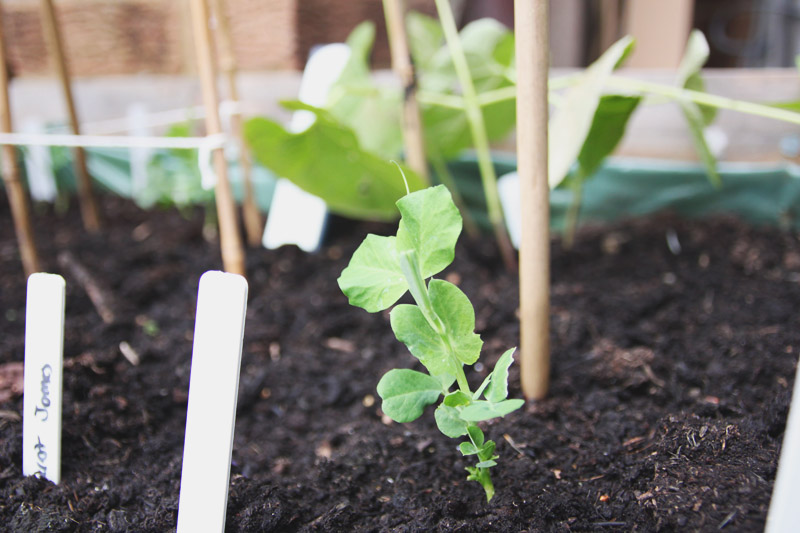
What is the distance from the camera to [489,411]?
47 cm

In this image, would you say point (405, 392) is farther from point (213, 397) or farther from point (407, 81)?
point (407, 81)

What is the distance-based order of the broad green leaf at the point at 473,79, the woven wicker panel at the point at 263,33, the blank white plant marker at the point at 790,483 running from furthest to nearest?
1. the woven wicker panel at the point at 263,33
2. the broad green leaf at the point at 473,79
3. the blank white plant marker at the point at 790,483

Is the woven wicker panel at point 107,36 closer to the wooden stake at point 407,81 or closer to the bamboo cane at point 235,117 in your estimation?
the bamboo cane at point 235,117

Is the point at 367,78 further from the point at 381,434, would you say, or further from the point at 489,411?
the point at 489,411

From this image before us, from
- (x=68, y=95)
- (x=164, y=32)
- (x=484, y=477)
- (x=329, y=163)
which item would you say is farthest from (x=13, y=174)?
(x=164, y=32)

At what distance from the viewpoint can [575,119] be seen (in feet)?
2.40

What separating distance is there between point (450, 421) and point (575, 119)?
413 millimetres

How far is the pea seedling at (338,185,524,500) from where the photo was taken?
49 cm

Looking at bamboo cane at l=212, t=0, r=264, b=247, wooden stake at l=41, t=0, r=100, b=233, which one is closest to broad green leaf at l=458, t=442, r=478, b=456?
bamboo cane at l=212, t=0, r=264, b=247

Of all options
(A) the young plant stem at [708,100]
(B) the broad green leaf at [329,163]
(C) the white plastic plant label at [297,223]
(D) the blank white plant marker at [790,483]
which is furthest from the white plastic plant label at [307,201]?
(D) the blank white plant marker at [790,483]

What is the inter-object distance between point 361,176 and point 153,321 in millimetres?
458

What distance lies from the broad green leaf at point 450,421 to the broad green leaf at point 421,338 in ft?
0.10

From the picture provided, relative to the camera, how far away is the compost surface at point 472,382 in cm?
58

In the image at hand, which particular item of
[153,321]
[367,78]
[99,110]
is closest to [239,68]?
[99,110]
